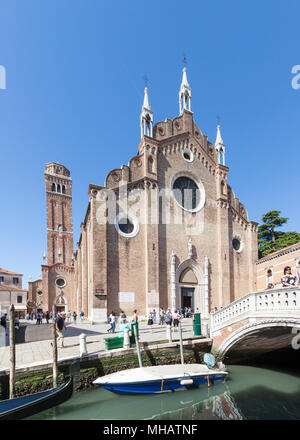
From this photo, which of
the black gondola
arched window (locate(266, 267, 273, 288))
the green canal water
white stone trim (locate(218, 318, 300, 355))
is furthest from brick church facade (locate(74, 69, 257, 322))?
the black gondola

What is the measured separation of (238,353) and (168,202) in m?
11.8

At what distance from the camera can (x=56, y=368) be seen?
7742 mm

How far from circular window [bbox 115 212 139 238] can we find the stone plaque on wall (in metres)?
3.88

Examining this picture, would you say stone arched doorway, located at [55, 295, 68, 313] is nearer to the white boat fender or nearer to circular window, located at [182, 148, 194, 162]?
circular window, located at [182, 148, 194, 162]

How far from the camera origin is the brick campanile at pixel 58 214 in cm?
4272

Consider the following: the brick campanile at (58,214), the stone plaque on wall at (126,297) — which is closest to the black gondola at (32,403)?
the stone plaque on wall at (126,297)

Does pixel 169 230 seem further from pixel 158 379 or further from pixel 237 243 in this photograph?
pixel 158 379

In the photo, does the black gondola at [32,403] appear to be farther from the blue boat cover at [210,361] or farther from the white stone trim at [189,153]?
the white stone trim at [189,153]

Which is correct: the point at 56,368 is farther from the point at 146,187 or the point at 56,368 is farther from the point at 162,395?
the point at 146,187

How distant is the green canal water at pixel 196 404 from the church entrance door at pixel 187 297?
36.0ft

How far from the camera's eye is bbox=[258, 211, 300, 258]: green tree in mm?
29703

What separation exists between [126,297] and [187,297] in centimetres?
568

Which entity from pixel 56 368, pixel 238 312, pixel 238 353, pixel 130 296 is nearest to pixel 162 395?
pixel 56 368
